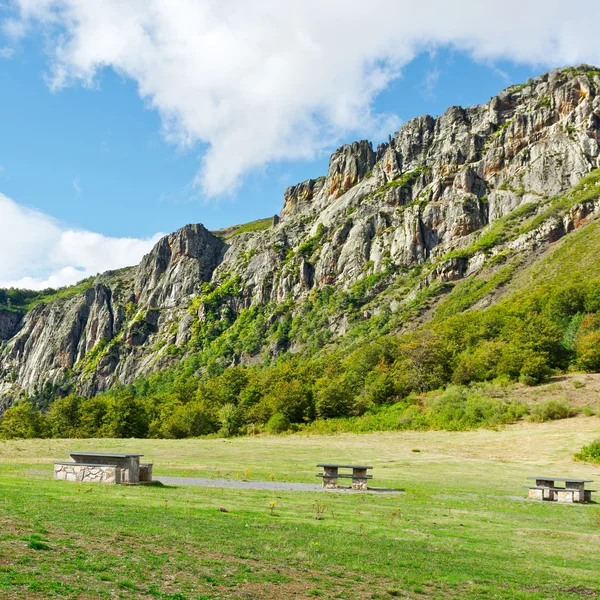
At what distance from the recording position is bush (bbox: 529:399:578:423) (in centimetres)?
5731

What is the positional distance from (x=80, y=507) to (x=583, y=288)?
91.5 metres

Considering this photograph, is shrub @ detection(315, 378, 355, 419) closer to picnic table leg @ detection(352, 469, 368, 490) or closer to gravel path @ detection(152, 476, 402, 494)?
gravel path @ detection(152, 476, 402, 494)

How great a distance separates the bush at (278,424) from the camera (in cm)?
7221

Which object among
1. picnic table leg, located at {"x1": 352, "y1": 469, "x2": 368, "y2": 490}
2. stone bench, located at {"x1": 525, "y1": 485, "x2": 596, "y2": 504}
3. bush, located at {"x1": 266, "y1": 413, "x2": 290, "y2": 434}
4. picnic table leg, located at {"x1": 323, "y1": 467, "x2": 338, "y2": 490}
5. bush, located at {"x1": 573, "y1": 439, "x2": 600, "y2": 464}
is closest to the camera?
stone bench, located at {"x1": 525, "y1": 485, "x2": 596, "y2": 504}

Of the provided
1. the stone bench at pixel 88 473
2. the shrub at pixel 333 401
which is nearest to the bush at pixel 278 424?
the shrub at pixel 333 401

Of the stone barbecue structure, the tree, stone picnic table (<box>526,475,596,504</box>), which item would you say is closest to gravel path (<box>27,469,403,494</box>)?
the stone barbecue structure

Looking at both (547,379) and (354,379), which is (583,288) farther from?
(354,379)

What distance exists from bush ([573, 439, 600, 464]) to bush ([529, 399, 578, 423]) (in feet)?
48.6

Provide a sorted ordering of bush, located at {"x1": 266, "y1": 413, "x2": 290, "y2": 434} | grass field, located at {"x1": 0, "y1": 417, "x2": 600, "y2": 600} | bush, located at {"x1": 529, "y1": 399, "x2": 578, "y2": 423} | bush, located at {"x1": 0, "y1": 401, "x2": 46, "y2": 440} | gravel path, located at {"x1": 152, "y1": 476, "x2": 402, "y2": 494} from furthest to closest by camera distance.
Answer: bush, located at {"x1": 0, "y1": 401, "x2": 46, "y2": 440}, bush, located at {"x1": 266, "y1": 413, "x2": 290, "y2": 434}, bush, located at {"x1": 529, "y1": 399, "x2": 578, "y2": 423}, gravel path, located at {"x1": 152, "y1": 476, "x2": 402, "y2": 494}, grass field, located at {"x1": 0, "y1": 417, "x2": 600, "y2": 600}

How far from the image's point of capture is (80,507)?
15898 millimetres

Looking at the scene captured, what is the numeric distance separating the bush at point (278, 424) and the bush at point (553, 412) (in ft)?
98.8

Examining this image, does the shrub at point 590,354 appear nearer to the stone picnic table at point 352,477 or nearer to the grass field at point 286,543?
the grass field at point 286,543

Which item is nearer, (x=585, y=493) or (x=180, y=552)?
(x=180, y=552)

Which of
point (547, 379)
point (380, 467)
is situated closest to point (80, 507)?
point (380, 467)
